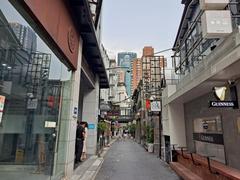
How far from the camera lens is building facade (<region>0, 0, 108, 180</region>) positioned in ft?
11.6

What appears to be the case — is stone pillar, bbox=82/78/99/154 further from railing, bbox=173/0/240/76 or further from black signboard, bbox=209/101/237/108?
black signboard, bbox=209/101/237/108

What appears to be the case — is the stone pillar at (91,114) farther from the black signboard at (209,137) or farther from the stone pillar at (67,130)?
the black signboard at (209,137)

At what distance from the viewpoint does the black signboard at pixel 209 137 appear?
633 centimetres

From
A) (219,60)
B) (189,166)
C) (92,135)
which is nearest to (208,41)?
(219,60)

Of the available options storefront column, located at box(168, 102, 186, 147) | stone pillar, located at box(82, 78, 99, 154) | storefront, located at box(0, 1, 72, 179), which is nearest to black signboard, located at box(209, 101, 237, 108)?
storefront, located at box(0, 1, 72, 179)

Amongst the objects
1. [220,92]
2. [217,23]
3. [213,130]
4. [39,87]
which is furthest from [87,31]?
[213,130]

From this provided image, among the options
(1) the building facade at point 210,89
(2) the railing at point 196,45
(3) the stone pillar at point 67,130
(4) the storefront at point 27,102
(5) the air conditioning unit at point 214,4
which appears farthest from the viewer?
(3) the stone pillar at point 67,130

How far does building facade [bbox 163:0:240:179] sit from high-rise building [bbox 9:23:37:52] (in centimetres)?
388

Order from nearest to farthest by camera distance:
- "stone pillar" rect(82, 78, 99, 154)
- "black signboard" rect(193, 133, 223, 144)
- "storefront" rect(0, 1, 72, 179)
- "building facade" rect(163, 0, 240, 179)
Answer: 1. "storefront" rect(0, 1, 72, 179)
2. "building facade" rect(163, 0, 240, 179)
3. "black signboard" rect(193, 133, 223, 144)
4. "stone pillar" rect(82, 78, 99, 154)

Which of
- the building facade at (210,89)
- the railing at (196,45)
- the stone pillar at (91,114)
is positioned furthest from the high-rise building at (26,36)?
the stone pillar at (91,114)

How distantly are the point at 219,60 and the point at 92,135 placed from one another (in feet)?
32.3

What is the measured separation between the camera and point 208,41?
6570 millimetres

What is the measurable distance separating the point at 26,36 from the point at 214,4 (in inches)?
183

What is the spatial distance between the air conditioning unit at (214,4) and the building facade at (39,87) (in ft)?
10.9
